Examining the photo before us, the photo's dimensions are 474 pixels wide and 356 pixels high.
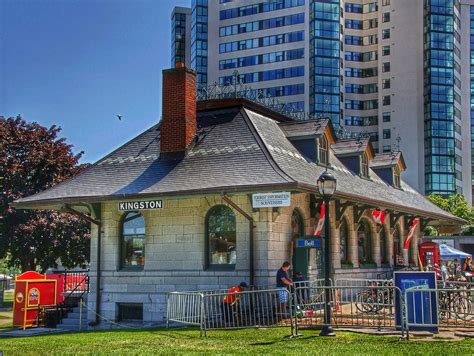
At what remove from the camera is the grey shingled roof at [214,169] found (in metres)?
18.4

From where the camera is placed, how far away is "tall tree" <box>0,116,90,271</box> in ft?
97.5

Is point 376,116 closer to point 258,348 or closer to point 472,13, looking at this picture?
point 472,13

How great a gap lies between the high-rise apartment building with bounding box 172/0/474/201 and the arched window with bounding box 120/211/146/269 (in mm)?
64404

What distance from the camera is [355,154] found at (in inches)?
1045

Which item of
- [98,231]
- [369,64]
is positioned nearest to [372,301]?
[98,231]

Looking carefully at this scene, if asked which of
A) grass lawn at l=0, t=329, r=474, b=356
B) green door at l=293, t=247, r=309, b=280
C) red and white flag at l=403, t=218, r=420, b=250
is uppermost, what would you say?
red and white flag at l=403, t=218, r=420, b=250

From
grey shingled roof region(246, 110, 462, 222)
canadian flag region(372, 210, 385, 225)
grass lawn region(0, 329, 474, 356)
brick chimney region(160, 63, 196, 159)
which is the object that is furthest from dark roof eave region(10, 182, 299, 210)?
canadian flag region(372, 210, 385, 225)

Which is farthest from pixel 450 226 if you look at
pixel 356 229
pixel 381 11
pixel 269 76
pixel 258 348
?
pixel 381 11

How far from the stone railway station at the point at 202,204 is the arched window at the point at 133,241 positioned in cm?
3

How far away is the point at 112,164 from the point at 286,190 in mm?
7678

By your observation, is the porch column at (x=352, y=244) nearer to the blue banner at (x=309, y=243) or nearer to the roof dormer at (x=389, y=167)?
the blue banner at (x=309, y=243)

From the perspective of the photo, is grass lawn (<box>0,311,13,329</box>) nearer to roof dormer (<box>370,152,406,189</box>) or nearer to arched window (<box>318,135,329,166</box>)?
arched window (<box>318,135,329,166</box>)

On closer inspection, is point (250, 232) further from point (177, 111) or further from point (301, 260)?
point (177, 111)

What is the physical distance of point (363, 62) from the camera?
96.1 metres
